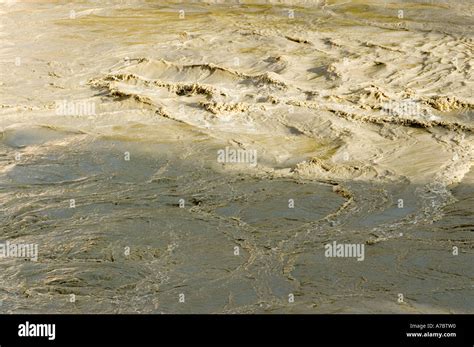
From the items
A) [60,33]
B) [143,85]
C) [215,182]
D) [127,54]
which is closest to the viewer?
[215,182]

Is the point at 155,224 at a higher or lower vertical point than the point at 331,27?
lower

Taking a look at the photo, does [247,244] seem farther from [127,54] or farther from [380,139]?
[127,54]

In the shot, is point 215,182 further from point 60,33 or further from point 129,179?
point 60,33

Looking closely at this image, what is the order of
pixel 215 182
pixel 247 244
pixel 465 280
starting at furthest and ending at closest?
1. pixel 215 182
2. pixel 247 244
3. pixel 465 280
